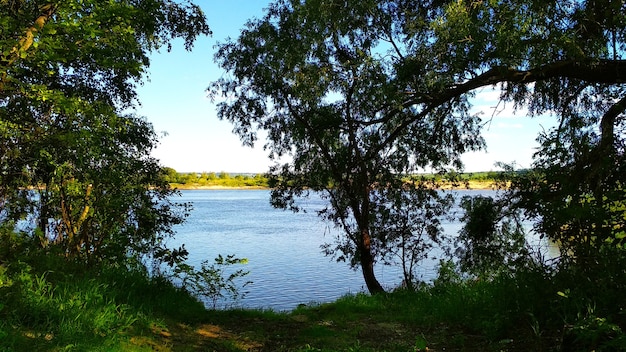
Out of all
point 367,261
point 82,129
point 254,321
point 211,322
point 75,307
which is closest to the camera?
point 75,307

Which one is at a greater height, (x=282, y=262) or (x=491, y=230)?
(x=491, y=230)

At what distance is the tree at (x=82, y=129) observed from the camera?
4.29 metres

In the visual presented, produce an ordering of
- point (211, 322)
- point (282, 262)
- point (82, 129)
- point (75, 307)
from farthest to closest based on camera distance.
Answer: point (282, 262), point (211, 322), point (82, 129), point (75, 307)

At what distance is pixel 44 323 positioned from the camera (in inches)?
150

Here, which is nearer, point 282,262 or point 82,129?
point 82,129

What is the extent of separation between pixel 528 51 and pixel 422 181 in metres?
5.05

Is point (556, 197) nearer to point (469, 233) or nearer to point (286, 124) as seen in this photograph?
point (469, 233)

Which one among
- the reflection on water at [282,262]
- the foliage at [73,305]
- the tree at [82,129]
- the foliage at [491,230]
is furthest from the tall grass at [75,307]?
the foliage at [491,230]

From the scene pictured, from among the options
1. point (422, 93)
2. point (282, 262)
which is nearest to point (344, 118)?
point (422, 93)

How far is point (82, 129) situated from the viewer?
4.95 metres

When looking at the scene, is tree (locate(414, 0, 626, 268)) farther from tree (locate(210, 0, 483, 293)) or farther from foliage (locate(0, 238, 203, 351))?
foliage (locate(0, 238, 203, 351))

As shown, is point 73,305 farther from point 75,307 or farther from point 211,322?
point 211,322

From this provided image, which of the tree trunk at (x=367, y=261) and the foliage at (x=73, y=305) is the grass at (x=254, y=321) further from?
the tree trunk at (x=367, y=261)

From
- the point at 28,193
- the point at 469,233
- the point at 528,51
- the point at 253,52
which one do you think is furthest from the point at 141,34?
the point at 469,233
